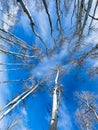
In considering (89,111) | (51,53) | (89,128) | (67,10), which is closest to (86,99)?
(89,111)

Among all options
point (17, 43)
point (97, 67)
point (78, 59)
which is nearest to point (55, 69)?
point (78, 59)

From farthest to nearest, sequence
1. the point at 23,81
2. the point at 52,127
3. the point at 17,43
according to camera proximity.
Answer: the point at 23,81 → the point at 17,43 → the point at 52,127

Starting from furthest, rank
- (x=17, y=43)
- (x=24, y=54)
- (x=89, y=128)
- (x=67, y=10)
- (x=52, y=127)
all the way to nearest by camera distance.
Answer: (x=89, y=128), (x=24, y=54), (x=17, y=43), (x=67, y=10), (x=52, y=127)

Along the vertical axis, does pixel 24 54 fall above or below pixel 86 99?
above

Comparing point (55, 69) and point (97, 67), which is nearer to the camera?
point (97, 67)

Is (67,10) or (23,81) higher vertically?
(67,10)

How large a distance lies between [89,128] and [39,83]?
5079 mm

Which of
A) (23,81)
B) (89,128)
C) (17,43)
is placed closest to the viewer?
(17,43)

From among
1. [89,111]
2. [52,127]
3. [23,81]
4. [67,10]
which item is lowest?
[89,111]

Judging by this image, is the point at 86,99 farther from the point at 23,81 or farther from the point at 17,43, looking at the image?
the point at 17,43

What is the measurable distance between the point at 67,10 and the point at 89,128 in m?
10.7

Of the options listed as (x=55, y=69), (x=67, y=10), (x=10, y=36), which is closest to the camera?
(x=67, y=10)

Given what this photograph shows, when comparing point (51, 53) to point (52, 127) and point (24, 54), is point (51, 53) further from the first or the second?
point (52, 127)

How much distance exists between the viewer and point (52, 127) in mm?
6113
